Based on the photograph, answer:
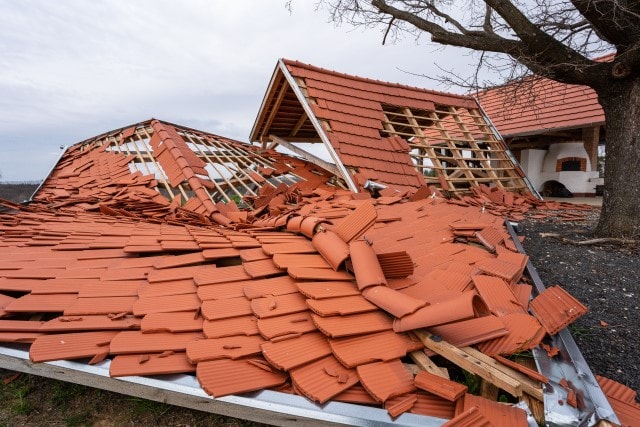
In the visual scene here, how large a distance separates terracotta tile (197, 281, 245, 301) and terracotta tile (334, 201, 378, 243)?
0.89 m

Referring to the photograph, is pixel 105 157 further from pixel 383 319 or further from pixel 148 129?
pixel 383 319

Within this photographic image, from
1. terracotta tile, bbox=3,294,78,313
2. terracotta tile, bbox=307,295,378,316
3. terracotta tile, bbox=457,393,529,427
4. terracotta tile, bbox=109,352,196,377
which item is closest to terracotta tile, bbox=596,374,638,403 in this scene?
terracotta tile, bbox=457,393,529,427

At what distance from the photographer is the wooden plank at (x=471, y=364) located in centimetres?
162

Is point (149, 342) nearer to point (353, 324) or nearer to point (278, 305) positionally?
point (278, 305)

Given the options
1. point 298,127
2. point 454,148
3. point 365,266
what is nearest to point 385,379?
point 365,266

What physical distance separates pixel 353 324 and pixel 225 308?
0.80 meters

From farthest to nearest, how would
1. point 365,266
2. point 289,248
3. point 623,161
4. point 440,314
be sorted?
point 623,161 < point 289,248 < point 365,266 < point 440,314

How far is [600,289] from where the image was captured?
361cm

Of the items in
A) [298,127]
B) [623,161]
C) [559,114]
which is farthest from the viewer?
[559,114]

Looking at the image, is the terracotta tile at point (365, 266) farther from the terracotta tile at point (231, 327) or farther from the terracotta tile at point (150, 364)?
the terracotta tile at point (150, 364)

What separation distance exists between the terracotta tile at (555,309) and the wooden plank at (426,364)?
0.69 m

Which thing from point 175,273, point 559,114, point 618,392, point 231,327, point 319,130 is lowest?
point 618,392

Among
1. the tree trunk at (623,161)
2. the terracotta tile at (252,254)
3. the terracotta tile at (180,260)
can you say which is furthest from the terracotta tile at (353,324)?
the tree trunk at (623,161)

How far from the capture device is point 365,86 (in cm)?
916
